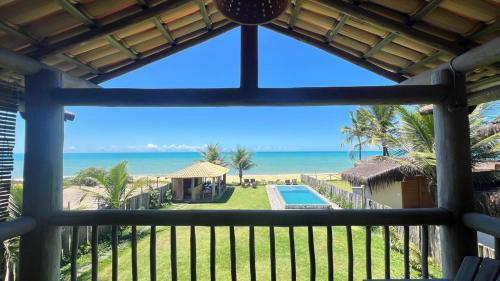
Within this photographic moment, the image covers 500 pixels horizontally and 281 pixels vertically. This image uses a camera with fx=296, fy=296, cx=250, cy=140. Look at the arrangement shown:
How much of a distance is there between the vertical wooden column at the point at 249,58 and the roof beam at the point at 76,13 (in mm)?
1148

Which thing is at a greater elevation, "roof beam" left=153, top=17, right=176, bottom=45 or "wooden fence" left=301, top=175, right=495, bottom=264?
"roof beam" left=153, top=17, right=176, bottom=45

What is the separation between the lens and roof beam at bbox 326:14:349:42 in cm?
246

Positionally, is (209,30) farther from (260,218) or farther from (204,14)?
(260,218)

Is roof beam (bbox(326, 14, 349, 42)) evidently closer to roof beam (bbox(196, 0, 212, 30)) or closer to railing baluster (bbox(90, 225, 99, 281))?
roof beam (bbox(196, 0, 212, 30))

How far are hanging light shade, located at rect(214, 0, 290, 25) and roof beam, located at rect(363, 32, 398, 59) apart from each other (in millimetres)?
1443

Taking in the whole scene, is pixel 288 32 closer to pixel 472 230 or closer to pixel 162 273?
pixel 472 230

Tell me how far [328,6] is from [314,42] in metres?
0.76

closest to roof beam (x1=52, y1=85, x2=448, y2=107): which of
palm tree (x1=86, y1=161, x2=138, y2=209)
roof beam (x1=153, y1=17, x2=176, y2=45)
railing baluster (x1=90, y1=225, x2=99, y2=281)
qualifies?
roof beam (x1=153, y1=17, x2=176, y2=45)

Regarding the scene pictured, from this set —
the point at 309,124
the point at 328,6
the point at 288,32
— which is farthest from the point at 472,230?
the point at 309,124

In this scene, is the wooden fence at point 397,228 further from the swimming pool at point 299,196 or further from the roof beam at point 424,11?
the roof beam at point 424,11

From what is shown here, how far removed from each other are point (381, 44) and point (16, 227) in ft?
10.5

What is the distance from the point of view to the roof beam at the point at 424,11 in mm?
1947

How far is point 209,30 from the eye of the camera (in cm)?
301

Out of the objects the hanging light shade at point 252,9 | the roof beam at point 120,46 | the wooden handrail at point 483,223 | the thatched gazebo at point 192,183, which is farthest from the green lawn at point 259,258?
the thatched gazebo at point 192,183
